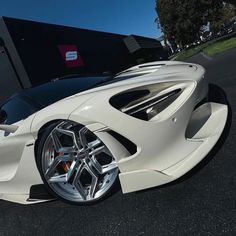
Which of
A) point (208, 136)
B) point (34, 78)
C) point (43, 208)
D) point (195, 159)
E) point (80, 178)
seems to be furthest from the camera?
point (34, 78)

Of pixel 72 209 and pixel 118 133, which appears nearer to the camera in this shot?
pixel 118 133

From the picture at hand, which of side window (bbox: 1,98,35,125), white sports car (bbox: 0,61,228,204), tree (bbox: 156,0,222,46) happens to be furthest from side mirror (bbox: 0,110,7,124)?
tree (bbox: 156,0,222,46)

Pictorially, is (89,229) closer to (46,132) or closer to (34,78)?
(46,132)

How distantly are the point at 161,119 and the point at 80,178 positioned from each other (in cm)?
101

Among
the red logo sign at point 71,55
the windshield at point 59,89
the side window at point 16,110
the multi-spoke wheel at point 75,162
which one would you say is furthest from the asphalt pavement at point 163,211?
the red logo sign at point 71,55

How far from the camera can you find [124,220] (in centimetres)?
260

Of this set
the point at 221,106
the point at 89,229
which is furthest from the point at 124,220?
the point at 221,106

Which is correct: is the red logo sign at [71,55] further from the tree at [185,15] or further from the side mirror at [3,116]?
the tree at [185,15]

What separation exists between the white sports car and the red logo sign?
54.0ft

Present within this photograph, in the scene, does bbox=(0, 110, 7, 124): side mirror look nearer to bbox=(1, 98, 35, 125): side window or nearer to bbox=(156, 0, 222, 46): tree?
bbox=(1, 98, 35, 125): side window

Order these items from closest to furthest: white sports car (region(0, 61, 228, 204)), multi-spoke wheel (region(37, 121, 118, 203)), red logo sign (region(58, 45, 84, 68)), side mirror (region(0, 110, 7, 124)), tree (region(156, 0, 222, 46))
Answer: white sports car (region(0, 61, 228, 204)), multi-spoke wheel (region(37, 121, 118, 203)), side mirror (region(0, 110, 7, 124)), red logo sign (region(58, 45, 84, 68)), tree (region(156, 0, 222, 46))

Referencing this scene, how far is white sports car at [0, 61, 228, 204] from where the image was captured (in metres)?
2.55

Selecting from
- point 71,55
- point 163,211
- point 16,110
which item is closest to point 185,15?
point 71,55

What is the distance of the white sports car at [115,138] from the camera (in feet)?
8.36
